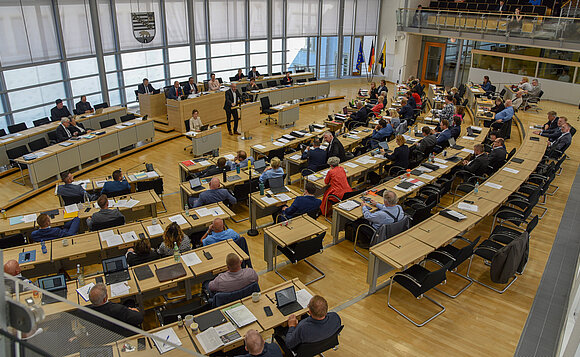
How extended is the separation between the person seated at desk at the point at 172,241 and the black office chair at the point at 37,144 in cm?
734

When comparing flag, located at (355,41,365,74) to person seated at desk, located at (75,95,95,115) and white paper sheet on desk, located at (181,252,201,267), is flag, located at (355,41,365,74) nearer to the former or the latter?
person seated at desk, located at (75,95,95,115)

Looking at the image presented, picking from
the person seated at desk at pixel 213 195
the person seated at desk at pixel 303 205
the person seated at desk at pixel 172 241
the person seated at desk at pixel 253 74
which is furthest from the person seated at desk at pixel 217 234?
the person seated at desk at pixel 253 74

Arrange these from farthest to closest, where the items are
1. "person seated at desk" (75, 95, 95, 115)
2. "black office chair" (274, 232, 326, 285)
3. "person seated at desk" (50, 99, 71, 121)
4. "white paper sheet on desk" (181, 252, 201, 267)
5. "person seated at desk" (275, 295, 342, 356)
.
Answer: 1. "person seated at desk" (75, 95, 95, 115)
2. "person seated at desk" (50, 99, 71, 121)
3. "black office chair" (274, 232, 326, 285)
4. "white paper sheet on desk" (181, 252, 201, 267)
5. "person seated at desk" (275, 295, 342, 356)

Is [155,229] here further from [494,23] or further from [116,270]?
[494,23]

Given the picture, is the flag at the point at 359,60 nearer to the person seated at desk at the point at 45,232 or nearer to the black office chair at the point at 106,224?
Result: the black office chair at the point at 106,224

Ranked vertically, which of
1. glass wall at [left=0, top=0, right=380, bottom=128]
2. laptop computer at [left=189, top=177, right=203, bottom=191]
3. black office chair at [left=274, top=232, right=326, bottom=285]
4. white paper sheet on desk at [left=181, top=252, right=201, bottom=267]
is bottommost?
black office chair at [left=274, top=232, right=326, bottom=285]

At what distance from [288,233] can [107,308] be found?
126 inches

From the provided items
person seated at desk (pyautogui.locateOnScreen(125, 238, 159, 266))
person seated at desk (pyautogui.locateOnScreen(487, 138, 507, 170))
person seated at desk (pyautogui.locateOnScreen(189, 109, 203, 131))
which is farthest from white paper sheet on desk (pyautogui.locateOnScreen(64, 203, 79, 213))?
person seated at desk (pyautogui.locateOnScreen(487, 138, 507, 170))

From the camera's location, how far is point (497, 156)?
408 inches

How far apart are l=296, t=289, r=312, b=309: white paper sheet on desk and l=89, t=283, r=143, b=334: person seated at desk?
6.89 feet

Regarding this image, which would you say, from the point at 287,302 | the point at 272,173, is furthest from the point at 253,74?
the point at 287,302

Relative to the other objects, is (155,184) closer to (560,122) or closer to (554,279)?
(554,279)

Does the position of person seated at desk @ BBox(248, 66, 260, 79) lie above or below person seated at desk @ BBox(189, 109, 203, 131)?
above

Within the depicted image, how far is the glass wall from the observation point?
1393 cm
